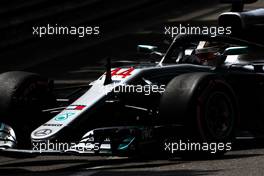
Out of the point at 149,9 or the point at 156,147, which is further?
the point at 149,9

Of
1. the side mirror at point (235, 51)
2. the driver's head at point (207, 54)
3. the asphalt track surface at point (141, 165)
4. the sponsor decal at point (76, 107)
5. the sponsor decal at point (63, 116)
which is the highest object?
the side mirror at point (235, 51)

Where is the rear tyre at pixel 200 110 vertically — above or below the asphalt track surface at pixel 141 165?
above

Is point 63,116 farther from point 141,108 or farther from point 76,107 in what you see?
point 141,108

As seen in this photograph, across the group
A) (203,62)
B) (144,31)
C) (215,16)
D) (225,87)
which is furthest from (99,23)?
(225,87)

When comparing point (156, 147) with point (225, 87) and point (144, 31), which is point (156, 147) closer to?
point (225, 87)

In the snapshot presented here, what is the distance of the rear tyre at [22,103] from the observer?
1114 centimetres

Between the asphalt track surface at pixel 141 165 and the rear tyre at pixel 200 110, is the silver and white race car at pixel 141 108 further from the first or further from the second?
the asphalt track surface at pixel 141 165

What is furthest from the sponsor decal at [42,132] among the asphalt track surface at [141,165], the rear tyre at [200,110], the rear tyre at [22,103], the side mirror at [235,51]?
the side mirror at [235,51]

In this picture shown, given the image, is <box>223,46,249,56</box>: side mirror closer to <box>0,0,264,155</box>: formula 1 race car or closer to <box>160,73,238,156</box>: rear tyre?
<box>0,0,264,155</box>: formula 1 race car

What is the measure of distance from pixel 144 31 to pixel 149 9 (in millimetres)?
1841

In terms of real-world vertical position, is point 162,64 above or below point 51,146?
above

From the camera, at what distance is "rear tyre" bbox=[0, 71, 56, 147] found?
11.1 m

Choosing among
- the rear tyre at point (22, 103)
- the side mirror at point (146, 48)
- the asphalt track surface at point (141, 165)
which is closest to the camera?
the asphalt track surface at point (141, 165)

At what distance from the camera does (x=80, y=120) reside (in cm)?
1041
